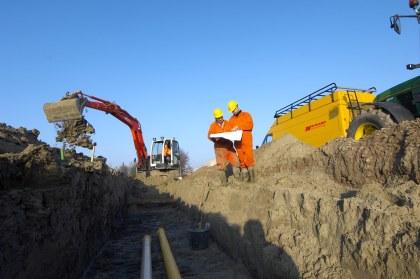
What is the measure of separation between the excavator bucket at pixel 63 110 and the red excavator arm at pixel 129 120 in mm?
2483

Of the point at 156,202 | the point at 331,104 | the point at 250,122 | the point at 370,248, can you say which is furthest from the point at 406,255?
the point at 156,202

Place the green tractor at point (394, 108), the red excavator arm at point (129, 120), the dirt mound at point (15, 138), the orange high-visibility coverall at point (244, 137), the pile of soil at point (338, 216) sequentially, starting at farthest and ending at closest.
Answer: the red excavator arm at point (129, 120) → the green tractor at point (394, 108) → the orange high-visibility coverall at point (244, 137) → the dirt mound at point (15, 138) → the pile of soil at point (338, 216)

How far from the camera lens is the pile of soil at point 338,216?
3.47m

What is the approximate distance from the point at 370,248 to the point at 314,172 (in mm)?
5921

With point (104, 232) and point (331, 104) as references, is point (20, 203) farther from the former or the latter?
point (331, 104)

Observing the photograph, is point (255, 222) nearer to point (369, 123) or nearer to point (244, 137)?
point (244, 137)

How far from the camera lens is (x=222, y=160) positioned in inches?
351

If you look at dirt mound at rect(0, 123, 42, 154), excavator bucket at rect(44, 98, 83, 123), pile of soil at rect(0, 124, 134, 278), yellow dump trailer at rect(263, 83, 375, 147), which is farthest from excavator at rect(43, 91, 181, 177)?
pile of soil at rect(0, 124, 134, 278)

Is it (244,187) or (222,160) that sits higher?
(222,160)

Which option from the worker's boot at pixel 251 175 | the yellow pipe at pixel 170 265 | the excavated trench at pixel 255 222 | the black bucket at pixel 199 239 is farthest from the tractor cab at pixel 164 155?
the yellow pipe at pixel 170 265

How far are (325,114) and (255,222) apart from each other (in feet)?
22.2

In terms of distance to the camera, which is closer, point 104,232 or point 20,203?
point 20,203

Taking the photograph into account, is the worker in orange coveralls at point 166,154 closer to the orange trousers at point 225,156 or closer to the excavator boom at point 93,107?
the excavator boom at point 93,107

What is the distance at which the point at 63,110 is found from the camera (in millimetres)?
13812
